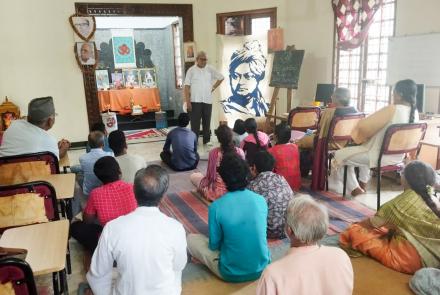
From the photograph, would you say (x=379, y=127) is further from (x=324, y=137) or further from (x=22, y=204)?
(x=22, y=204)

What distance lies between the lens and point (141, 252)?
→ 1421mm

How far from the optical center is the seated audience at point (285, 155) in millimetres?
3697

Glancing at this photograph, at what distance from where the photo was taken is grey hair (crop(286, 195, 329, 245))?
4.18 ft

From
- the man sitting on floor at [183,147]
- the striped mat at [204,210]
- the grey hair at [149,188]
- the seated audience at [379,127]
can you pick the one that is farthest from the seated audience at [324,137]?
the grey hair at [149,188]

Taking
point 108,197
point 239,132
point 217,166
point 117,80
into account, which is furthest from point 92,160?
point 117,80

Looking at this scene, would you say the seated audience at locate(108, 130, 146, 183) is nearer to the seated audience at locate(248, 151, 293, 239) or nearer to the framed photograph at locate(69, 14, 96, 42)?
the seated audience at locate(248, 151, 293, 239)

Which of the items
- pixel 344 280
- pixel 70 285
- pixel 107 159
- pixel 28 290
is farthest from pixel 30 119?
pixel 344 280

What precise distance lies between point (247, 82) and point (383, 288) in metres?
5.00

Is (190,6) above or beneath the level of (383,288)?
above

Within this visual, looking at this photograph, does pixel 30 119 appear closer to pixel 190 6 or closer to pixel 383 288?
pixel 383 288

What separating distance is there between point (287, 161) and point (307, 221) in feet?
8.22

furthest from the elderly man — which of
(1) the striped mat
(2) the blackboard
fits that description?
(2) the blackboard

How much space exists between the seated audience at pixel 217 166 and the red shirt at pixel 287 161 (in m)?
0.38

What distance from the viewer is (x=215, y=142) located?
6.75m
